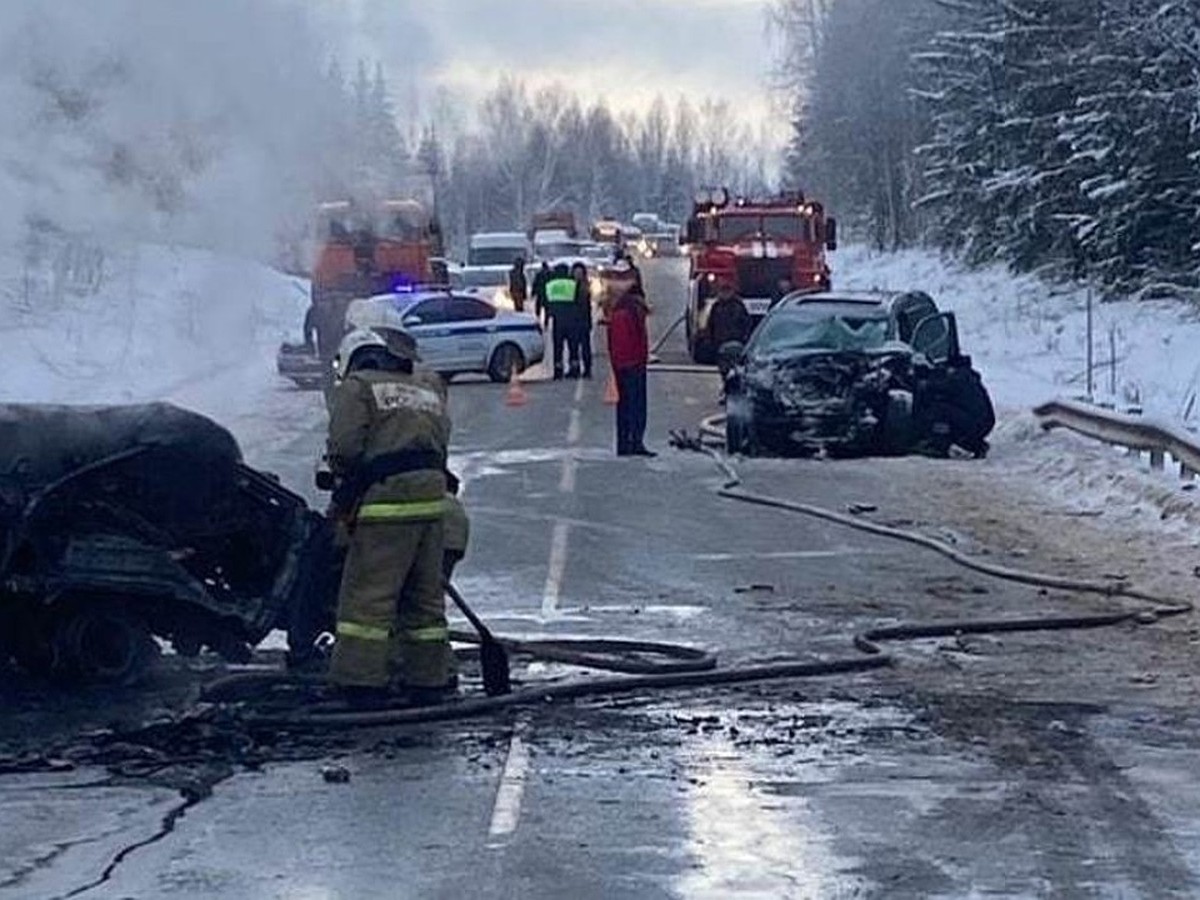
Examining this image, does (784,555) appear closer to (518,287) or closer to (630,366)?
(630,366)

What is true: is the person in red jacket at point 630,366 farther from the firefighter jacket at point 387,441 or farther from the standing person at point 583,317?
the firefighter jacket at point 387,441

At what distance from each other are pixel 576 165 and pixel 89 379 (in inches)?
2112

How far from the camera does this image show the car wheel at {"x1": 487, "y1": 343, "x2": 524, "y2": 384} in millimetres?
37750

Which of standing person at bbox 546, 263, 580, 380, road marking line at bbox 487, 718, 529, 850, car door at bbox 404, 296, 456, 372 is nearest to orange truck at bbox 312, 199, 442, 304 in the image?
car door at bbox 404, 296, 456, 372

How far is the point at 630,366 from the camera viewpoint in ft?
80.8

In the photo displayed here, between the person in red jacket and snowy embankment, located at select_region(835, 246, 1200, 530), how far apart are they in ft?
11.9

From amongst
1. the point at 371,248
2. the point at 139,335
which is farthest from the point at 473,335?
the point at 139,335

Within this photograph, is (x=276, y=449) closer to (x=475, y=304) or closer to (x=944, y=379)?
(x=944, y=379)

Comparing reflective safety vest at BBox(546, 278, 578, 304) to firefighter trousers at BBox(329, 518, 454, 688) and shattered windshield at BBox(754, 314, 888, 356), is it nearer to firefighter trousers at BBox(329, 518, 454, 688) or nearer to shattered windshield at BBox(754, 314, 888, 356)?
shattered windshield at BBox(754, 314, 888, 356)

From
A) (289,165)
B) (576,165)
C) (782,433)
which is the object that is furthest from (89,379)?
(576,165)

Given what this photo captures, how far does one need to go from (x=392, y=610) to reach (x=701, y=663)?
167cm

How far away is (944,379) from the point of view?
2452cm

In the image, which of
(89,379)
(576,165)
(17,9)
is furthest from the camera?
(576,165)

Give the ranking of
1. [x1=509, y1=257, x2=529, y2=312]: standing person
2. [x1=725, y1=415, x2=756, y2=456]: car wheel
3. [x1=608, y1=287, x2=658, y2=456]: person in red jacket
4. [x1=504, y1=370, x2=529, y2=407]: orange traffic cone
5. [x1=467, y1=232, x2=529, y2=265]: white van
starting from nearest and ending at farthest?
[x1=608, y1=287, x2=658, y2=456]: person in red jacket → [x1=725, y1=415, x2=756, y2=456]: car wheel → [x1=504, y1=370, x2=529, y2=407]: orange traffic cone → [x1=509, y1=257, x2=529, y2=312]: standing person → [x1=467, y1=232, x2=529, y2=265]: white van
